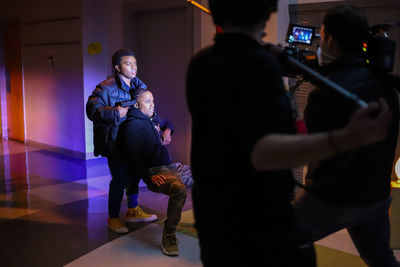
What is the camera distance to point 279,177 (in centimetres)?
107

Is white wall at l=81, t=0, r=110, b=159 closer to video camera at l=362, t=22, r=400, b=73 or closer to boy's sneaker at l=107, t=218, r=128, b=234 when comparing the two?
boy's sneaker at l=107, t=218, r=128, b=234

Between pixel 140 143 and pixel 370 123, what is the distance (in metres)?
2.16

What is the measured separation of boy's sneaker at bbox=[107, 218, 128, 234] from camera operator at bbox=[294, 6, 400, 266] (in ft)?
6.45

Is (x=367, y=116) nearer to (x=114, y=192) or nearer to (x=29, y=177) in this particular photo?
(x=114, y=192)

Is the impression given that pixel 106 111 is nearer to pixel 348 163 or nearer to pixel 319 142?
pixel 348 163

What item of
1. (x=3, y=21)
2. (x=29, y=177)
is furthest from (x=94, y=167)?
(x=3, y=21)

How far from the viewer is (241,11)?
3.47 feet

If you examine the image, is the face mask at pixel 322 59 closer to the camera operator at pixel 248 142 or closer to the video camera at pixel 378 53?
the video camera at pixel 378 53

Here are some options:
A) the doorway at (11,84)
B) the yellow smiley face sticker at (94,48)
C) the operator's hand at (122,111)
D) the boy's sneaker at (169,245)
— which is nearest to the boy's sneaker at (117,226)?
the boy's sneaker at (169,245)

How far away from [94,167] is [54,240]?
7.95 feet

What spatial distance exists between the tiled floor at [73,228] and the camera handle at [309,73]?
1751mm

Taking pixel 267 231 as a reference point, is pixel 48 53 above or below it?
above

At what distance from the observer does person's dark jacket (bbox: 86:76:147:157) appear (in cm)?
290

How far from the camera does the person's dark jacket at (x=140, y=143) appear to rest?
9.59ft
